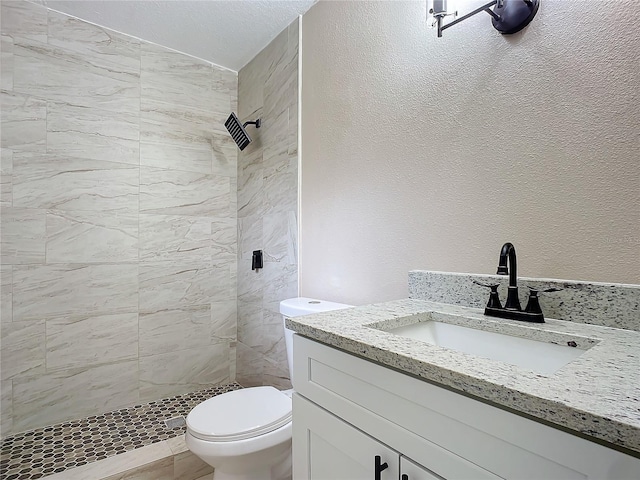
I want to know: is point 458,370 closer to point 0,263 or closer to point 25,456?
point 25,456

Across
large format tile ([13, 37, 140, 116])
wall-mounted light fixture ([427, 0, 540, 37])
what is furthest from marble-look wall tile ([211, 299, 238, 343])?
wall-mounted light fixture ([427, 0, 540, 37])

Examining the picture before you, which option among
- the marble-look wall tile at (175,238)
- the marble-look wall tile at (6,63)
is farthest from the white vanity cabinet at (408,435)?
the marble-look wall tile at (6,63)

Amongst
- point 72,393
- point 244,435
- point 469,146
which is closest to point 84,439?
point 72,393

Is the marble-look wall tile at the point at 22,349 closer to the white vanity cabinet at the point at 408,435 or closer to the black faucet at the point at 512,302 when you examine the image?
the white vanity cabinet at the point at 408,435

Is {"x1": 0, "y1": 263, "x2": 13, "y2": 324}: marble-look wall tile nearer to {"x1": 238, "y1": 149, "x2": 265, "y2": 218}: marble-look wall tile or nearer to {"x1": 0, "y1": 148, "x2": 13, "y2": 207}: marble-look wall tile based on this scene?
{"x1": 0, "y1": 148, "x2": 13, "y2": 207}: marble-look wall tile

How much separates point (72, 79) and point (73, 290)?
1.18 metres

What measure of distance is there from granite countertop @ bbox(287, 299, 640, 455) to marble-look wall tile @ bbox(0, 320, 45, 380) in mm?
1703

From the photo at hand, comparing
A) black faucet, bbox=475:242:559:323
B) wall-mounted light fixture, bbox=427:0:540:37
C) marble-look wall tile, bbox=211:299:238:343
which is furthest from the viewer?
marble-look wall tile, bbox=211:299:238:343

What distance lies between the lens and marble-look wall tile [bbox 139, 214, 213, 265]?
2.21 meters

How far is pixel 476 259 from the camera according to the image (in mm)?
1153

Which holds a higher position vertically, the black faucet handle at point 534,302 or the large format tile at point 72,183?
the large format tile at point 72,183

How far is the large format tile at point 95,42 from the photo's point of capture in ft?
6.42

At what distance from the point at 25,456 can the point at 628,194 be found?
2.51 metres

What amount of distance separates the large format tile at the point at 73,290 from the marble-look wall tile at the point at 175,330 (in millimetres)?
159
